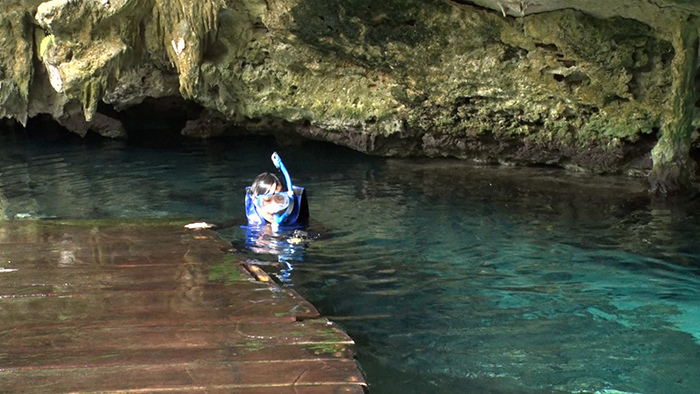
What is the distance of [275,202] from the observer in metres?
8.05

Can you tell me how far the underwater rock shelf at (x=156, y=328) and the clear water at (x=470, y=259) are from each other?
0.79 m

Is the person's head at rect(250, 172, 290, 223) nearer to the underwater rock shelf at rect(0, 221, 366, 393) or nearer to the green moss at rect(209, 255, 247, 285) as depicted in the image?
the underwater rock shelf at rect(0, 221, 366, 393)

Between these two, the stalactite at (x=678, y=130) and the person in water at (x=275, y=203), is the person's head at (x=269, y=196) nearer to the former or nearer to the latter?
the person in water at (x=275, y=203)

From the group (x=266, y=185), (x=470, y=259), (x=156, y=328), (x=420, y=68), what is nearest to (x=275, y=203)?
(x=266, y=185)

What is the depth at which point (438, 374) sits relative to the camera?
4719 millimetres

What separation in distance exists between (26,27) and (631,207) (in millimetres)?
10710

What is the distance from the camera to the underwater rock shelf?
142 inches

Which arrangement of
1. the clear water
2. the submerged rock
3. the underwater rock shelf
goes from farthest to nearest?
the submerged rock, the clear water, the underwater rock shelf

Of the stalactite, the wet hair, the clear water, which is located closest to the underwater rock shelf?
the clear water

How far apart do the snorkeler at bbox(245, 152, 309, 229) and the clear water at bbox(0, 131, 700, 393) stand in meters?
0.37

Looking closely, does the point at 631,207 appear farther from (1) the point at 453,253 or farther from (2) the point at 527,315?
(2) the point at 527,315

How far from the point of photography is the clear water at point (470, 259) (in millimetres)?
4875

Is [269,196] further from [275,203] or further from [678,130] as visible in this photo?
[678,130]

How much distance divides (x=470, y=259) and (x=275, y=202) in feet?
7.07
